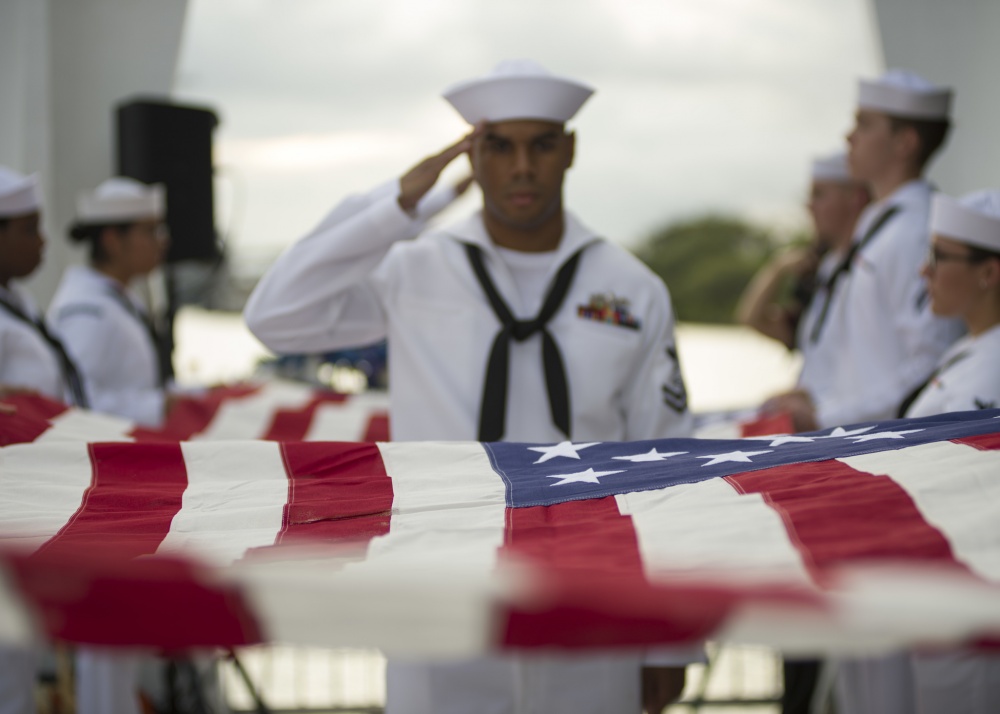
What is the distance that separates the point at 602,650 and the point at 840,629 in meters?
0.21

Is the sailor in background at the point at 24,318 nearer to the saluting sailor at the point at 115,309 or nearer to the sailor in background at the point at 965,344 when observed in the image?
the saluting sailor at the point at 115,309

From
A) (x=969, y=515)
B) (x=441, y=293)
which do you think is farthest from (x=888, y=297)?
(x=969, y=515)

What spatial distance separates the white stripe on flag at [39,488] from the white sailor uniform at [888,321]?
206cm

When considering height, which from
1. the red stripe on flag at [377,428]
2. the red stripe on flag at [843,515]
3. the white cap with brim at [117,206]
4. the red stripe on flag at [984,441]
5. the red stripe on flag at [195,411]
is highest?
the red stripe on flag at [984,441]

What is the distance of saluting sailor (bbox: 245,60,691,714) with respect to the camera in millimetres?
2283

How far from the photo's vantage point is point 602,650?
952mm

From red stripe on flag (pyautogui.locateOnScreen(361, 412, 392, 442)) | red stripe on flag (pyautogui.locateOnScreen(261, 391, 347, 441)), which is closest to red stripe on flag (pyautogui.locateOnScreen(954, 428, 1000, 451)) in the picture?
red stripe on flag (pyautogui.locateOnScreen(361, 412, 392, 442))

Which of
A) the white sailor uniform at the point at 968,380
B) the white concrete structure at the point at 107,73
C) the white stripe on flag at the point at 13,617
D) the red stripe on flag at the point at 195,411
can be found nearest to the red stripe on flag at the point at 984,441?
the white sailor uniform at the point at 968,380

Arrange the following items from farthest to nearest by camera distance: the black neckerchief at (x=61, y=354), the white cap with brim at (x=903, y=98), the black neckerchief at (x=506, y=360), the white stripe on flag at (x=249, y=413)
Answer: the white stripe on flag at (x=249, y=413)
the white cap with brim at (x=903, y=98)
the black neckerchief at (x=61, y=354)
the black neckerchief at (x=506, y=360)

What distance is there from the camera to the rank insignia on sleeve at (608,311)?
2.36 m

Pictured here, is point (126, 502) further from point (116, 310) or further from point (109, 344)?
point (116, 310)

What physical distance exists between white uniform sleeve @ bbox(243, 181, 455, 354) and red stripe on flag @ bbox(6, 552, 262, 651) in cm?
137

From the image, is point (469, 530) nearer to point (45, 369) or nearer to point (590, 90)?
point (590, 90)

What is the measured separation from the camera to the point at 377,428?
3730mm
